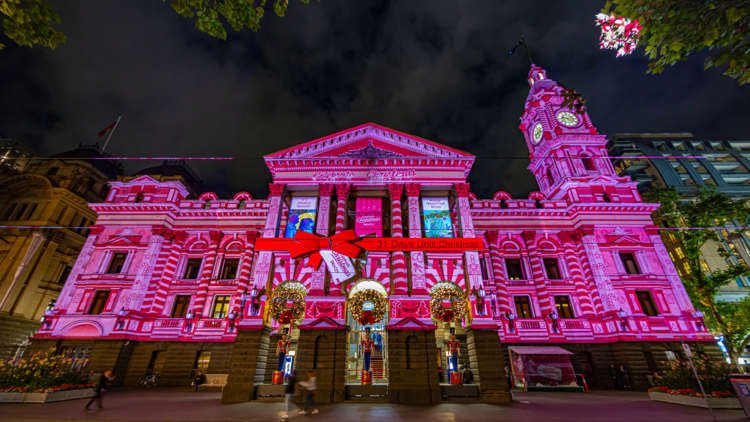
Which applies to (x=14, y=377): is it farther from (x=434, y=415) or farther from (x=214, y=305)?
(x=434, y=415)

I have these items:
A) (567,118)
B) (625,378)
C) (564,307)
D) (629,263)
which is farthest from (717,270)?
(567,118)

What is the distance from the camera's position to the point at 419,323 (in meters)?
17.8

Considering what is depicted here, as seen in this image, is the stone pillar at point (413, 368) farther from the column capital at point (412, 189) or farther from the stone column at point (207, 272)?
the stone column at point (207, 272)

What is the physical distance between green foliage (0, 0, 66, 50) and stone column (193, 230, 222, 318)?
23449mm

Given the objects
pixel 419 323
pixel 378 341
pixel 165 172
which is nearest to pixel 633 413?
pixel 419 323

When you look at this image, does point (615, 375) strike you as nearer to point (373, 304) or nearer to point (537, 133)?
point (373, 304)

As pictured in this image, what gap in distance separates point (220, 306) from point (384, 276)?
16.0 meters

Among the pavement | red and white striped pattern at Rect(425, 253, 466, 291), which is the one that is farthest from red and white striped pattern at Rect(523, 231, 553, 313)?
the pavement

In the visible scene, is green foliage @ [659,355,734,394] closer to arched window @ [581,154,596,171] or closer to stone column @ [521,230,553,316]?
stone column @ [521,230,553,316]

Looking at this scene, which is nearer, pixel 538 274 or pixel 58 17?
pixel 58 17

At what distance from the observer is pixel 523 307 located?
27016mm

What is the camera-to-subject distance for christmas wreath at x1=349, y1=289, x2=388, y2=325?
18109 millimetres

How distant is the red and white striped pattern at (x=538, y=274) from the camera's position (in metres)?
26.4

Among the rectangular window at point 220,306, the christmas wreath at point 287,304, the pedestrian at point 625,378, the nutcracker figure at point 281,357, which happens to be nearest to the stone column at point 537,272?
the pedestrian at point 625,378
